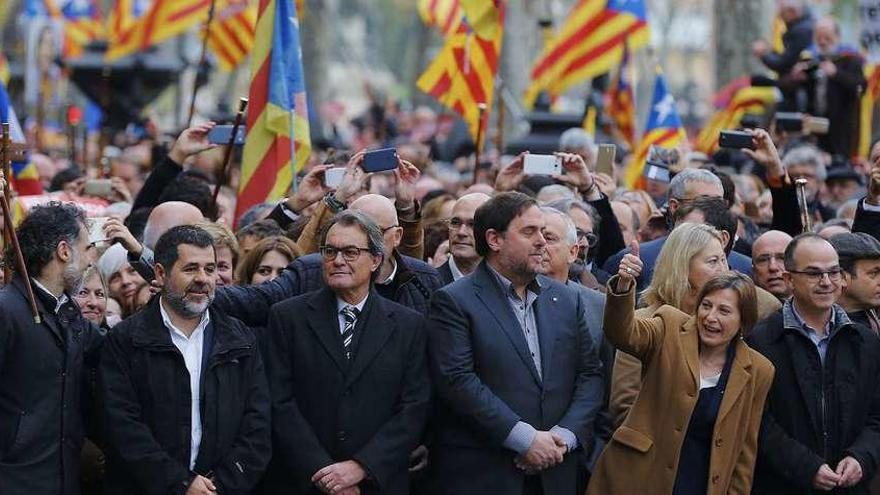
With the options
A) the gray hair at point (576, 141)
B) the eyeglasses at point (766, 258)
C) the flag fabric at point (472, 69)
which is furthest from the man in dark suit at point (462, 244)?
the gray hair at point (576, 141)

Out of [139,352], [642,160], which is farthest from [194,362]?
[642,160]

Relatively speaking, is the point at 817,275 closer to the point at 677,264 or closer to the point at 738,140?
the point at 677,264

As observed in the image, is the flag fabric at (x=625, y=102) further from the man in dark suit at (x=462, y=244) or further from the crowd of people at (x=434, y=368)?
the crowd of people at (x=434, y=368)

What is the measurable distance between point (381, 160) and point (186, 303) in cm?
174

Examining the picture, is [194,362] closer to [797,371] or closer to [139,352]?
[139,352]

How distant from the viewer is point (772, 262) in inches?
396

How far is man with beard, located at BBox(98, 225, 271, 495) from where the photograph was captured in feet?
26.9

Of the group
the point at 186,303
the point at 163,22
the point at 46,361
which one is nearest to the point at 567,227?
the point at 186,303

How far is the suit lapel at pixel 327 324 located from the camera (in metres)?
8.57

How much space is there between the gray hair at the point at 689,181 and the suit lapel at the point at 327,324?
2.95 meters

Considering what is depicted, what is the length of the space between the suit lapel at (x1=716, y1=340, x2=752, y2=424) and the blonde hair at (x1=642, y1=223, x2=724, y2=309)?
1.48 feet

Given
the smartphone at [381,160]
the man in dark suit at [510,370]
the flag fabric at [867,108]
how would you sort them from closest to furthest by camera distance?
the man in dark suit at [510,370] < the smartphone at [381,160] < the flag fabric at [867,108]

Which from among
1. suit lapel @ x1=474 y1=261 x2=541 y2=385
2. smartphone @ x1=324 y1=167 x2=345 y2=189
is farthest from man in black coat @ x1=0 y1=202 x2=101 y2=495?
smartphone @ x1=324 y1=167 x2=345 y2=189

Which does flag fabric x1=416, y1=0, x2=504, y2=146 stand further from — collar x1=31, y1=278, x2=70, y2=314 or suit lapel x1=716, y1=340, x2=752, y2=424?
collar x1=31, y1=278, x2=70, y2=314
